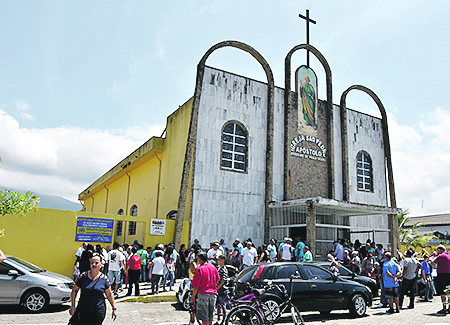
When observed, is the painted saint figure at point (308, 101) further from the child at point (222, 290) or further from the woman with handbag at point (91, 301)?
the woman with handbag at point (91, 301)

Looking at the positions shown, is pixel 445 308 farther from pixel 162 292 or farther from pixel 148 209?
pixel 148 209

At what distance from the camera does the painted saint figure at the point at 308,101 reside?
2244 centimetres

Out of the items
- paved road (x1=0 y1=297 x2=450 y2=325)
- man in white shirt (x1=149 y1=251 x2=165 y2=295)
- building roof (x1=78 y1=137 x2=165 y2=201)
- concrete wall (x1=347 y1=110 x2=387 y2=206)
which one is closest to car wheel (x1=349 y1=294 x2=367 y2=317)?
paved road (x1=0 y1=297 x2=450 y2=325)

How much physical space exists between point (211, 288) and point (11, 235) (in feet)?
37.1

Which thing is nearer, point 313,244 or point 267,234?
point 313,244

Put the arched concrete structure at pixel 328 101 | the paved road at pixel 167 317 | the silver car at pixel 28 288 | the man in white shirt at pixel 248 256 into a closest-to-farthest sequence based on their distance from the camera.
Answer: the paved road at pixel 167 317 < the silver car at pixel 28 288 < the man in white shirt at pixel 248 256 < the arched concrete structure at pixel 328 101

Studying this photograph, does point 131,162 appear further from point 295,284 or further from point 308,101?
point 295,284

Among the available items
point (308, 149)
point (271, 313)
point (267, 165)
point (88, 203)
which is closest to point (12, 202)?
point (271, 313)

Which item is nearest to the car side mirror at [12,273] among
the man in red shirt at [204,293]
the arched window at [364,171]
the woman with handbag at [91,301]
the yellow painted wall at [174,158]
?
the woman with handbag at [91,301]

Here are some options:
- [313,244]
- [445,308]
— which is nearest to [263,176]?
[313,244]

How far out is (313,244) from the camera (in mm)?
17078

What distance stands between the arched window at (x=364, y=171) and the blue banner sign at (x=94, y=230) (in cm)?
1581

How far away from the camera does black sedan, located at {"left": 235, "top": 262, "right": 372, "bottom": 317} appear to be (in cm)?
892

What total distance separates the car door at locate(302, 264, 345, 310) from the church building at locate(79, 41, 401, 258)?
7519 mm
